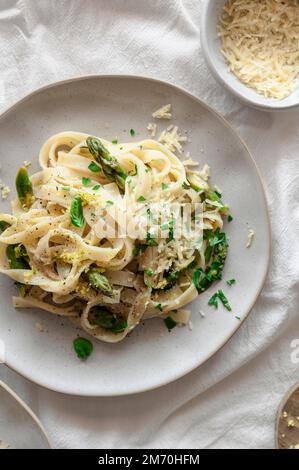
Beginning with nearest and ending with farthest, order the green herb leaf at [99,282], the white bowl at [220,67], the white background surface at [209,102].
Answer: the green herb leaf at [99,282] → the white bowl at [220,67] → the white background surface at [209,102]

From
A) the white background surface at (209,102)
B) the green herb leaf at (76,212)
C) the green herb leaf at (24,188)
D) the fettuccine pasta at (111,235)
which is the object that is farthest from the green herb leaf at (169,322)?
the green herb leaf at (24,188)

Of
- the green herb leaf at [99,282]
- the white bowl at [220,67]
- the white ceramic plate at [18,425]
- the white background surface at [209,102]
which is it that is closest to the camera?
the green herb leaf at [99,282]

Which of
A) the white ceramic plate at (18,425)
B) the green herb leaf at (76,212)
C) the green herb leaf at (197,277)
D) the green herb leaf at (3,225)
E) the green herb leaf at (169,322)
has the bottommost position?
the white ceramic plate at (18,425)

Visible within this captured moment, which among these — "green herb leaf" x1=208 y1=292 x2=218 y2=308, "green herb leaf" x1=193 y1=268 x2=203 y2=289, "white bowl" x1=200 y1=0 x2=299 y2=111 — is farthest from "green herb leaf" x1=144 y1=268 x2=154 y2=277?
"white bowl" x1=200 y1=0 x2=299 y2=111

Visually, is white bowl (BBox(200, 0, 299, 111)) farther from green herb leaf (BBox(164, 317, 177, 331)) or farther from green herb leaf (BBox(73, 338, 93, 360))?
green herb leaf (BBox(73, 338, 93, 360))

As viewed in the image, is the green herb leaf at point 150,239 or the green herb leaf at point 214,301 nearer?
the green herb leaf at point 150,239

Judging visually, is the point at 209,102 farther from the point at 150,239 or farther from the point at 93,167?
the point at 150,239

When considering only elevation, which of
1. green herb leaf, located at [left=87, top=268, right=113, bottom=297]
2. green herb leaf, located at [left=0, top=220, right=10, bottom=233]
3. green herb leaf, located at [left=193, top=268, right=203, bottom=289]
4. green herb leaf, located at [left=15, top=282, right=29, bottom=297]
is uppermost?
green herb leaf, located at [left=0, top=220, right=10, bottom=233]

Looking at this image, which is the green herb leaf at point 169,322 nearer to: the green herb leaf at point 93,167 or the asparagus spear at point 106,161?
the asparagus spear at point 106,161
